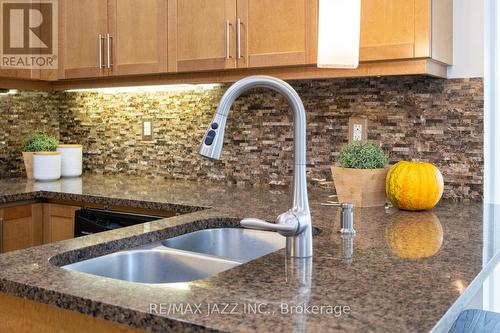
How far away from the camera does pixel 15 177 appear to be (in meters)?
Result: 3.23

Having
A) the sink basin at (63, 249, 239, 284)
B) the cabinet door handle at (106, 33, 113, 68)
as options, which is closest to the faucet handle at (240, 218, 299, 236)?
the sink basin at (63, 249, 239, 284)

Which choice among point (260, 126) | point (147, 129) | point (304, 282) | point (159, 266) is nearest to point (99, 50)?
point (147, 129)

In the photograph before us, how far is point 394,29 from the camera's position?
202cm

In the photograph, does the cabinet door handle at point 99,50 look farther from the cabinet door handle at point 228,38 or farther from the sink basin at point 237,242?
the sink basin at point 237,242

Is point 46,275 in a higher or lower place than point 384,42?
lower

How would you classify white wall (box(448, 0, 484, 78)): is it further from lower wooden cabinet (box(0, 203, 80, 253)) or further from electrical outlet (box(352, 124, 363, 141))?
lower wooden cabinet (box(0, 203, 80, 253))

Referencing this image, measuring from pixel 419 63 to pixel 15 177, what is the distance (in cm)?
237

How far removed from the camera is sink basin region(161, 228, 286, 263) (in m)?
1.81

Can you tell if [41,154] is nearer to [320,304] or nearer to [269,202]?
[269,202]

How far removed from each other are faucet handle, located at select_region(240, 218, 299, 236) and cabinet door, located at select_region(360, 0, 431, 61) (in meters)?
1.06

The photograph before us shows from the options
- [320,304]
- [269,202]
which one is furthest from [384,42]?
[320,304]

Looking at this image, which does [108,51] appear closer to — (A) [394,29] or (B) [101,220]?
(B) [101,220]

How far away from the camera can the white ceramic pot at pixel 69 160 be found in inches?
122

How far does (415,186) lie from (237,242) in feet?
2.13
